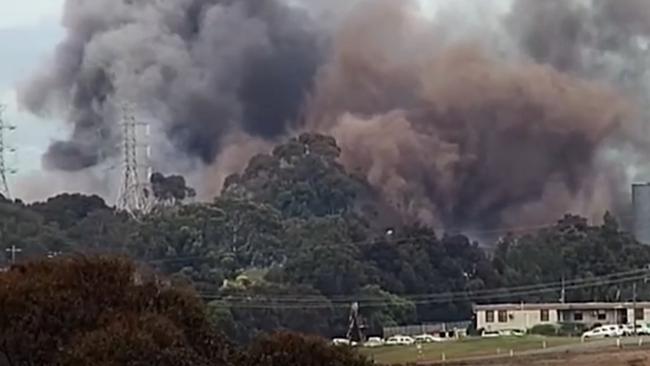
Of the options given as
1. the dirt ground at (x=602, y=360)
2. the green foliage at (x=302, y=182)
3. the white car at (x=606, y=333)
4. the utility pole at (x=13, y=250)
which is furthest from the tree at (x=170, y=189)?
the dirt ground at (x=602, y=360)

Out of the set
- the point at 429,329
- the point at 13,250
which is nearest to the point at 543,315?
the point at 429,329

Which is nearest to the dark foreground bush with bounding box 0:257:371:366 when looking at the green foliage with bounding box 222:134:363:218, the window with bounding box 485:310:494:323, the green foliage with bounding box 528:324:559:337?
the green foliage with bounding box 528:324:559:337

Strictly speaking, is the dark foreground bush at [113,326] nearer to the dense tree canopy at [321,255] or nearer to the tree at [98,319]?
the tree at [98,319]

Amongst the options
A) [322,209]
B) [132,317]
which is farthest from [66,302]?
[322,209]

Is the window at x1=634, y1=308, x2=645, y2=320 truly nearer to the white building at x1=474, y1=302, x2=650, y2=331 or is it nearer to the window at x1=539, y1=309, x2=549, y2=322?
the white building at x1=474, y1=302, x2=650, y2=331

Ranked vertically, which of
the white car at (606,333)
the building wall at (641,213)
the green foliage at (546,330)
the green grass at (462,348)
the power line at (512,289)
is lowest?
the green grass at (462,348)
